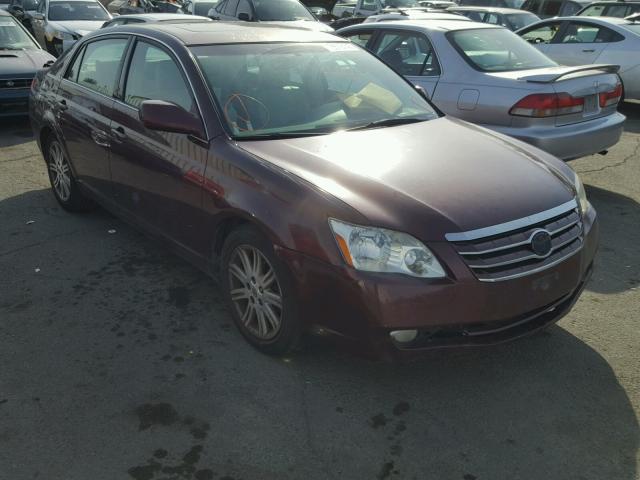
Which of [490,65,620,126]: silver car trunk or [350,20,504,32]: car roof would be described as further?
[350,20,504,32]: car roof

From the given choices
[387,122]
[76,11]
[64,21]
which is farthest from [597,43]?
[76,11]

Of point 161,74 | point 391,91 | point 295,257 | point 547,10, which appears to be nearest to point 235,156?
point 295,257

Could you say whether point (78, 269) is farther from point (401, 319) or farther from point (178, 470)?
point (401, 319)

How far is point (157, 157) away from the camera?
398cm

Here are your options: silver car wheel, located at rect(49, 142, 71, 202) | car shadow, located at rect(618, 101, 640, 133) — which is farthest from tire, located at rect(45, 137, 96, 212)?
car shadow, located at rect(618, 101, 640, 133)


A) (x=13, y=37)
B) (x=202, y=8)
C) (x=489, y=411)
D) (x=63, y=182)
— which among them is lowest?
(x=202, y=8)

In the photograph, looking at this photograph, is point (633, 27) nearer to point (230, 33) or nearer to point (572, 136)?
point (572, 136)

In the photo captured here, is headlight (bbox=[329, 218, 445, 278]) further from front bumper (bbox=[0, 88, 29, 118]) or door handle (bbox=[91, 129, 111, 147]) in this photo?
front bumper (bbox=[0, 88, 29, 118])

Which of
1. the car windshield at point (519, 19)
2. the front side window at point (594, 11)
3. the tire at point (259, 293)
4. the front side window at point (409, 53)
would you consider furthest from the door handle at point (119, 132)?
the front side window at point (594, 11)

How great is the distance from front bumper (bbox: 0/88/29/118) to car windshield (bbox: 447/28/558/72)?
5543mm

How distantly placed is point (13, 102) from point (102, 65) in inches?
172

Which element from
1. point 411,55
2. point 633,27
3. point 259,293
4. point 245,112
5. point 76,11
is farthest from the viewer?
point 76,11

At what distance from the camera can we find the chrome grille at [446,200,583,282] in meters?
2.86

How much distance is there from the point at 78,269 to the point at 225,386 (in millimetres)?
1860
